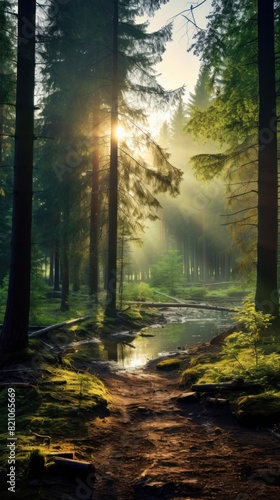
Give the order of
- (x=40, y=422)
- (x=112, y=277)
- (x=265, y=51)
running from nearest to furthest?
(x=40, y=422)
(x=265, y=51)
(x=112, y=277)

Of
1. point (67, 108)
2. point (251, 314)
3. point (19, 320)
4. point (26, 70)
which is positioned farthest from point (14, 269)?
point (67, 108)

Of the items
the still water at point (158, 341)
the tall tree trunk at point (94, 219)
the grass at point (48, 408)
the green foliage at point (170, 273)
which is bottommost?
the still water at point (158, 341)

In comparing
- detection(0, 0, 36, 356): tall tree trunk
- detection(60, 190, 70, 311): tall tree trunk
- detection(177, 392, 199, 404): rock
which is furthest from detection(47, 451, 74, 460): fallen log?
detection(60, 190, 70, 311): tall tree trunk

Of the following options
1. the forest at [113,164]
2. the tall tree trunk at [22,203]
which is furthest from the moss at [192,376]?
the tall tree trunk at [22,203]

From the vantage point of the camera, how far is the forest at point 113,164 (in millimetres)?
7824

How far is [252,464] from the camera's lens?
158 inches

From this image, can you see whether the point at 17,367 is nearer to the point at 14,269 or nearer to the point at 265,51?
the point at 14,269

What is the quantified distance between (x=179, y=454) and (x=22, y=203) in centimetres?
563

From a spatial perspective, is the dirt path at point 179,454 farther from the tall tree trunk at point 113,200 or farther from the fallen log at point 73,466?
the tall tree trunk at point 113,200

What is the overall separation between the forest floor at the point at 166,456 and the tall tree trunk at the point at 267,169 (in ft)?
16.0

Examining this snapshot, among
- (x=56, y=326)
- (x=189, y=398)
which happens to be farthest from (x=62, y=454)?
(x=56, y=326)

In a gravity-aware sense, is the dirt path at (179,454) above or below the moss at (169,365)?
above

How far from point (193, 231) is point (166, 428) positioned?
47433mm

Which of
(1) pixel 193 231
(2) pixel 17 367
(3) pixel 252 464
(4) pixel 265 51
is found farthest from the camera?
(1) pixel 193 231
